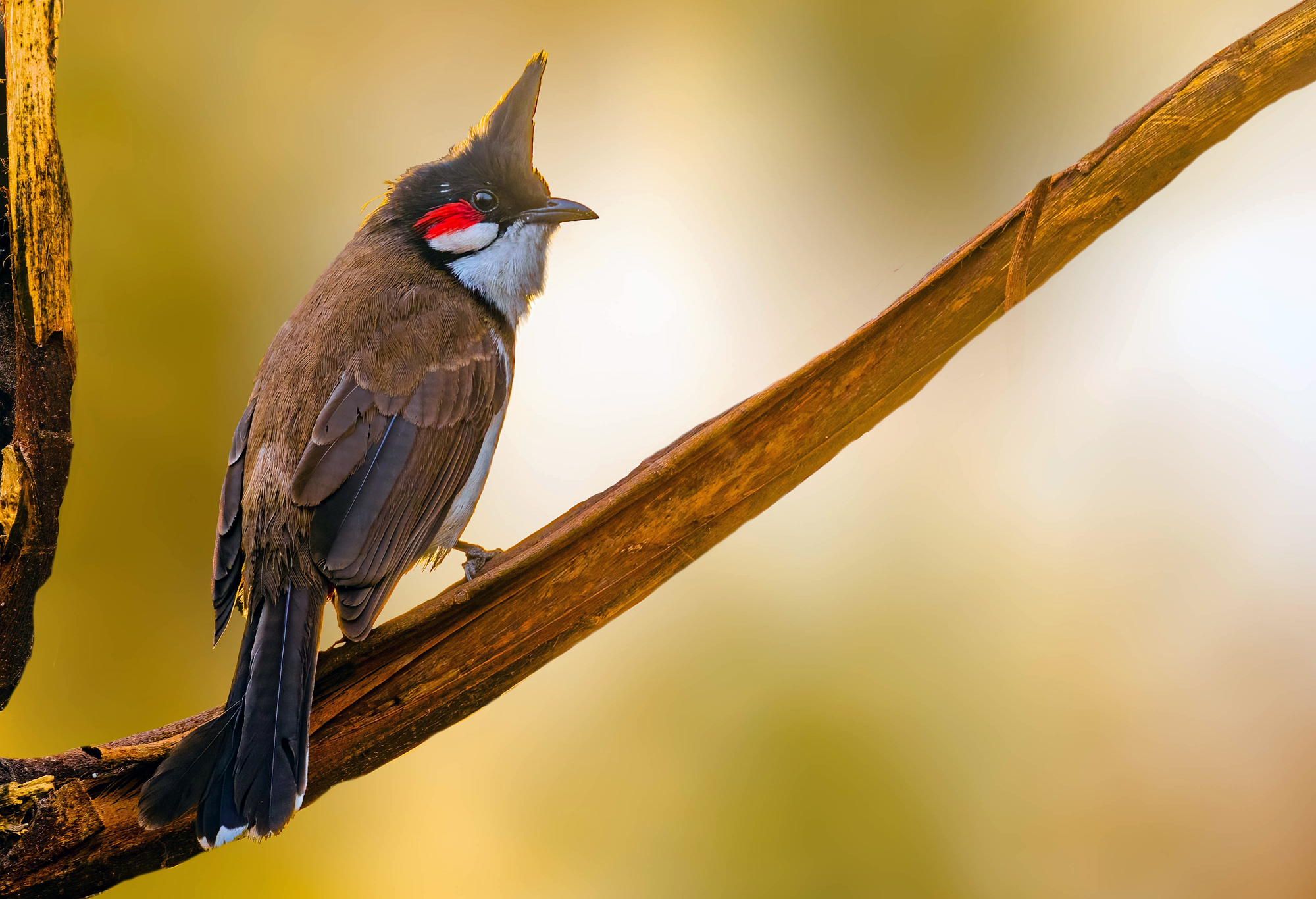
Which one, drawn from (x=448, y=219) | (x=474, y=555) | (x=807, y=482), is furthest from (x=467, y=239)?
(x=807, y=482)

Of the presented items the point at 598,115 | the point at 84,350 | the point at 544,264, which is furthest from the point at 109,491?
the point at 598,115

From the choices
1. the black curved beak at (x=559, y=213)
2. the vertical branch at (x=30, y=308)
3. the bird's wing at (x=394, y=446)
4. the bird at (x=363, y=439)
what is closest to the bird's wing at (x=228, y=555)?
the bird at (x=363, y=439)

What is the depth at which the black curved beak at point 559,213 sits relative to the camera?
1.56 metres

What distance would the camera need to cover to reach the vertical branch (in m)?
1.41

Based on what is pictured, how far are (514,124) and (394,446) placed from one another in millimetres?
596

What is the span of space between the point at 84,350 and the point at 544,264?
0.91 metres

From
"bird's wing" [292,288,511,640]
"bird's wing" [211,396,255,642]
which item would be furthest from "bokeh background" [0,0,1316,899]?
"bird's wing" [211,396,255,642]

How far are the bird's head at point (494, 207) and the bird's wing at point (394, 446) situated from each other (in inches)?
4.0

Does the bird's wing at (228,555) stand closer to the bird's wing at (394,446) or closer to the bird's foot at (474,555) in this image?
the bird's wing at (394,446)

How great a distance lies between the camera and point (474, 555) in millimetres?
1615

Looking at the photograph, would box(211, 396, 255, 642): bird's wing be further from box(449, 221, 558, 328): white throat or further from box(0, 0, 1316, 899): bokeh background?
box(449, 221, 558, 328): white throat

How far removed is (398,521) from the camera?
1409mm

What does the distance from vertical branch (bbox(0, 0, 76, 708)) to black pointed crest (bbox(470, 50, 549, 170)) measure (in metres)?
0.67

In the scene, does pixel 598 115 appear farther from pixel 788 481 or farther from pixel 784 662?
pixel 784 662
